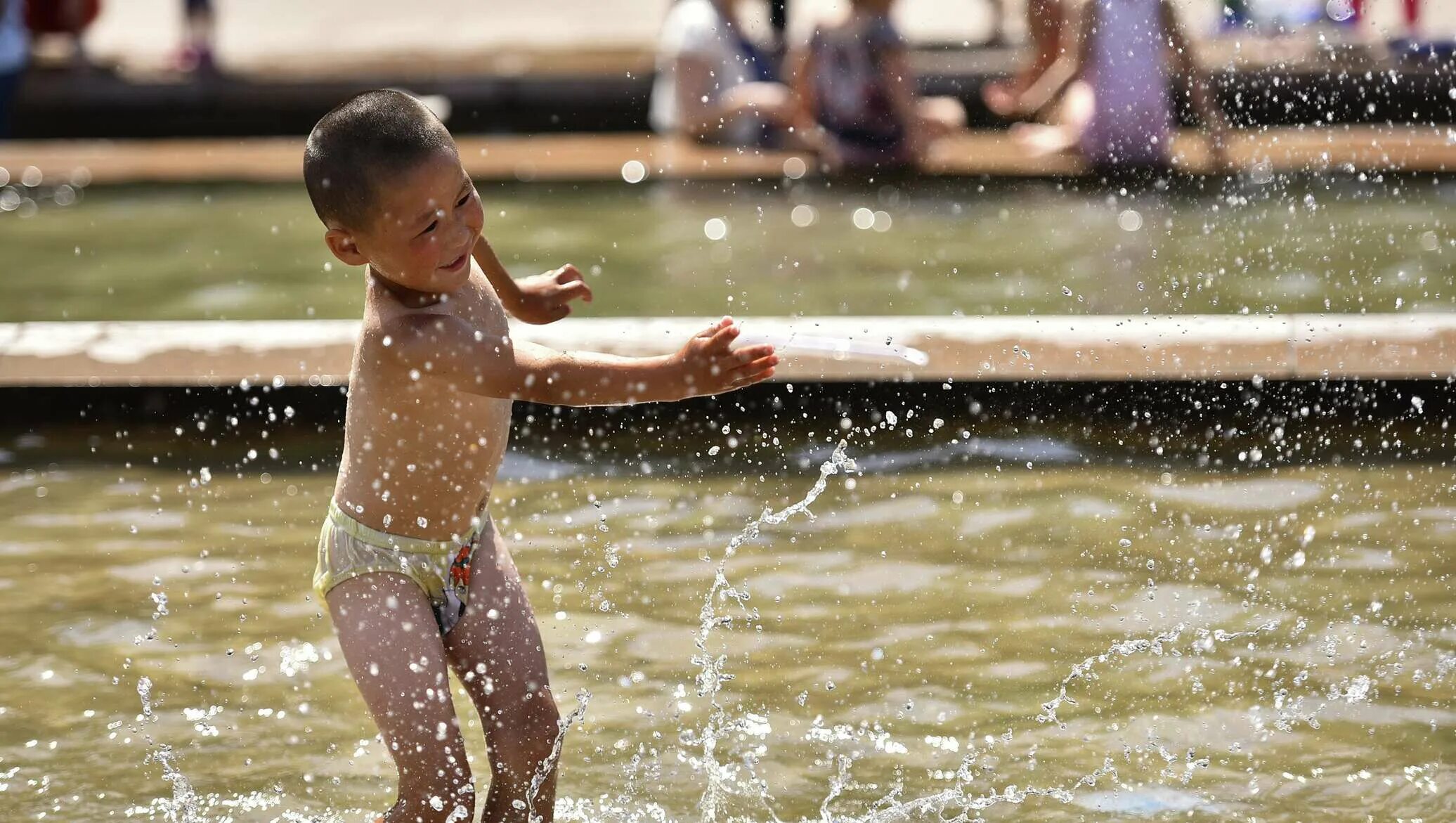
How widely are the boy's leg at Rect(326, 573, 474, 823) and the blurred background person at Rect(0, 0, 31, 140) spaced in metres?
8.41

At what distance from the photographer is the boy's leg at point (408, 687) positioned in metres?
3.20

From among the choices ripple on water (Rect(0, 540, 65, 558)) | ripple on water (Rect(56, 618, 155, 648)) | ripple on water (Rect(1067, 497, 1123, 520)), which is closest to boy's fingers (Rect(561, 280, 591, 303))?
ripple on water (Rect(56, 618, 155, 648))

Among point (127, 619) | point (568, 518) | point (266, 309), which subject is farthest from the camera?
point (266, 309)

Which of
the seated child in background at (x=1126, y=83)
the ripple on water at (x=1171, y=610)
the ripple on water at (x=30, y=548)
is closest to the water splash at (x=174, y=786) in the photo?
the ripple on water at (x=30, y=548)

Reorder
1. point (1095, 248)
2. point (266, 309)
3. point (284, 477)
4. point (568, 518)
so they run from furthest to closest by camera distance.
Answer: point (1095, 248) < point (266, 309) < point (284, 477) < point (568, 518)

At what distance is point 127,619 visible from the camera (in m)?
4.48

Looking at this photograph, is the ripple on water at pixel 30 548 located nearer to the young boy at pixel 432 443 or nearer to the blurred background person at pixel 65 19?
the young boy at pixel 432 443

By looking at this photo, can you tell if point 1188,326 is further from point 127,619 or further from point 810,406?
point 127,619

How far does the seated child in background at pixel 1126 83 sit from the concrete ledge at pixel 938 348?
168 inches

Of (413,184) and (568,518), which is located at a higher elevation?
(413,184)

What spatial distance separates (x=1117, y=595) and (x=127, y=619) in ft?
7.27

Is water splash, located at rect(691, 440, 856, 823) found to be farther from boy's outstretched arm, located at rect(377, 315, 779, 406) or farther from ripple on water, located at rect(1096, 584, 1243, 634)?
boy's outstretched arm, located at rect(377, 315, 779, 406)

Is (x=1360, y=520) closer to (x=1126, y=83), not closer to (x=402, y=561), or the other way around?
(x=402, y=561)

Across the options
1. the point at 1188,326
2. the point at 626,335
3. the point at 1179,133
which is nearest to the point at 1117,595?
the point at 1188,326
